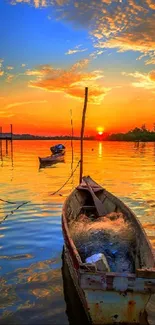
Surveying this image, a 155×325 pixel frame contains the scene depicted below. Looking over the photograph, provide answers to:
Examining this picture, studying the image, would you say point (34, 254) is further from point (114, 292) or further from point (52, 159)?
point (52, 159)

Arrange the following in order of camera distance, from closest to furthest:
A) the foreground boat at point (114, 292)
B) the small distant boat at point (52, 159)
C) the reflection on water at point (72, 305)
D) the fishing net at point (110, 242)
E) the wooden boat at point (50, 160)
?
the foreground boat at point (114, 292)
the reflection on water at point (72, 305)
the fishing net at point (110, 242)
the wooden boat at point (50, 160)
the small distant boat at point (52, 159)

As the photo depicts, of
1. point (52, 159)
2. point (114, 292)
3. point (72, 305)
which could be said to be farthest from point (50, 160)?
point (114, 292)

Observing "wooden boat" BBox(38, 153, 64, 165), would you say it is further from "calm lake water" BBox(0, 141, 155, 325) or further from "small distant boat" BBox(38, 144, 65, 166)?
"calm lake water" BBox(0, 141, 155, 325)

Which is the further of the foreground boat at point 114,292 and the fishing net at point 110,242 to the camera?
the fishing net at point 110,242

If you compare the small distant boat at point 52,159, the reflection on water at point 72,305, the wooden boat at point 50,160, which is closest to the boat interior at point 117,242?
A: the reflection on water at point 72,305

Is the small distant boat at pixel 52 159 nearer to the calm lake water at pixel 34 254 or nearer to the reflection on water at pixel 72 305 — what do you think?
the calm lake water at pixel 34 254

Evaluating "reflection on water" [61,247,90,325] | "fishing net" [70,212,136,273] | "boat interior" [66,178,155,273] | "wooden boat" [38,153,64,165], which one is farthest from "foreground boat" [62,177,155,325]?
"wooden boat" [38,153,64,165]

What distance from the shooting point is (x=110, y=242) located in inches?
301

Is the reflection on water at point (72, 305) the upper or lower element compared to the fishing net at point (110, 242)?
lower

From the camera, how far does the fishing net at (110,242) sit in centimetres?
679

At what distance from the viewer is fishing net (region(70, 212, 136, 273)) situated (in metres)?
6.79

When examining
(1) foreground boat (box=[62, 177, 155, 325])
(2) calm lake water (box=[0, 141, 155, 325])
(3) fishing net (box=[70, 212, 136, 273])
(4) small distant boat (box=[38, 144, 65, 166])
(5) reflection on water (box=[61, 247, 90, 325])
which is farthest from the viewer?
(4) small distant boat (box=[38, 144, 65, 166])

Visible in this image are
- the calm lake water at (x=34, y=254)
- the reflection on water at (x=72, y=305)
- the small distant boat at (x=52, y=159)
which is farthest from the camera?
the small distant boat at (x=52, y=159)

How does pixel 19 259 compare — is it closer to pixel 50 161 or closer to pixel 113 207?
pixel 113 207
